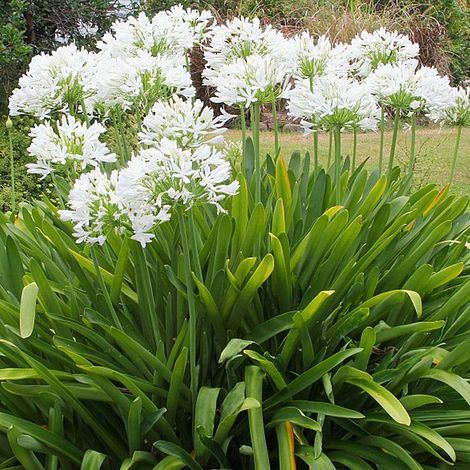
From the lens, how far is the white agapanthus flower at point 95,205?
1.82 meters

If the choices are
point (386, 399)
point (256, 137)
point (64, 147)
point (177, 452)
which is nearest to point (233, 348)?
point (177, 452)

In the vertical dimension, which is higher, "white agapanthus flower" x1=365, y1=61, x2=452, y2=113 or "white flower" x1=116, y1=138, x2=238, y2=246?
"white agapanthus flower" x1=365, y1=61, x2=452, y2=113

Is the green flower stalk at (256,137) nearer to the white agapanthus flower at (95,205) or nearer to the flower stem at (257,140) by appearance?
the flower stem at (257,140)

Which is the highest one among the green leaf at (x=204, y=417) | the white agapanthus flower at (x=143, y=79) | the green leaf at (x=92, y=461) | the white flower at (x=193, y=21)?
the white flower at (x=193, y=21)

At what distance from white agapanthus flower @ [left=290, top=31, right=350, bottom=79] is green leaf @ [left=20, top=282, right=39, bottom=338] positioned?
1.33m

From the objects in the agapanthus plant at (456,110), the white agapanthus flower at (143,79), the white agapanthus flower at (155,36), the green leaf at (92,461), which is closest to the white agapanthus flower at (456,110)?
the agapanthus plant at (456,110)

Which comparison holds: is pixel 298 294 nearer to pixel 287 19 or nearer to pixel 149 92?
pixel 149 92

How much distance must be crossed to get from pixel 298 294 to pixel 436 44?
1087 centimetres

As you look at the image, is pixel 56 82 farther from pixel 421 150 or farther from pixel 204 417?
Result: pixel 421 150

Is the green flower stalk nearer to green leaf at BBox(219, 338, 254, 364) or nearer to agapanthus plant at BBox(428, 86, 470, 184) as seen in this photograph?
green leaf at BBox(219, 338, 254, 364)

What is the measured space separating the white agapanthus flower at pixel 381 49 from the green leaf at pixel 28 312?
5.74 ft

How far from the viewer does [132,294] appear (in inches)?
99.0

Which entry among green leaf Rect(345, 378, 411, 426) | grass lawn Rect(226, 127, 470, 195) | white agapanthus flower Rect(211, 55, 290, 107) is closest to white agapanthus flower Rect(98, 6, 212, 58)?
white agapanthus flower Rect(211, 55, 290, 107)

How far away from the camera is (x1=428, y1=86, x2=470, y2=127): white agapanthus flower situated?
9.91 feet
